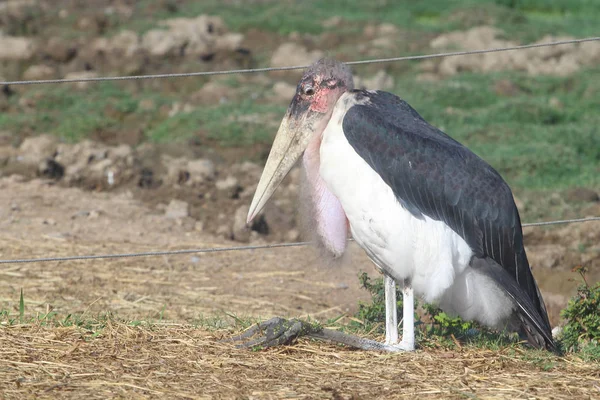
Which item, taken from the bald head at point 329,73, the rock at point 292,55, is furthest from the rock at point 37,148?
the bald head at point 329,73

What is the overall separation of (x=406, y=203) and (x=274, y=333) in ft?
2.61

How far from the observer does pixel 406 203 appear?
4.44 metres

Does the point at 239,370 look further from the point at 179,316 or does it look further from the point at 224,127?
the point at 224,127

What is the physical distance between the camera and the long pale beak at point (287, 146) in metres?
4.69

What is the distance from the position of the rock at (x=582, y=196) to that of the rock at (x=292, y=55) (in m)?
5.54

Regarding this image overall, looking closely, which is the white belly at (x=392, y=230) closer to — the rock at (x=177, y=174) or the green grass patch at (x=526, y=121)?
the rock at (x=177, y=174)

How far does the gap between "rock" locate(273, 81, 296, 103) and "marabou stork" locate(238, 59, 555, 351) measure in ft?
23.6

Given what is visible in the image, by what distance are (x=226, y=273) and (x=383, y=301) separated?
2161mm

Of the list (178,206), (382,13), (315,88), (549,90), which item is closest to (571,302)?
(315,88)

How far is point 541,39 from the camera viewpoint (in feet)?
48.2

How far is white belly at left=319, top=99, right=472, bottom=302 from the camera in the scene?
440 cm

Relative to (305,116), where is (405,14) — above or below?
above

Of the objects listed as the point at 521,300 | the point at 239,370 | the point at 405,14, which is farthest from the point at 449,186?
the point at 405,14

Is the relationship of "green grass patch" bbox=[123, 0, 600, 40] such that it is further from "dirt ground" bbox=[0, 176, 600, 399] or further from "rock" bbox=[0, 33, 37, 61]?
"dirt ground" bbox=[0, 176, 600, 399]
